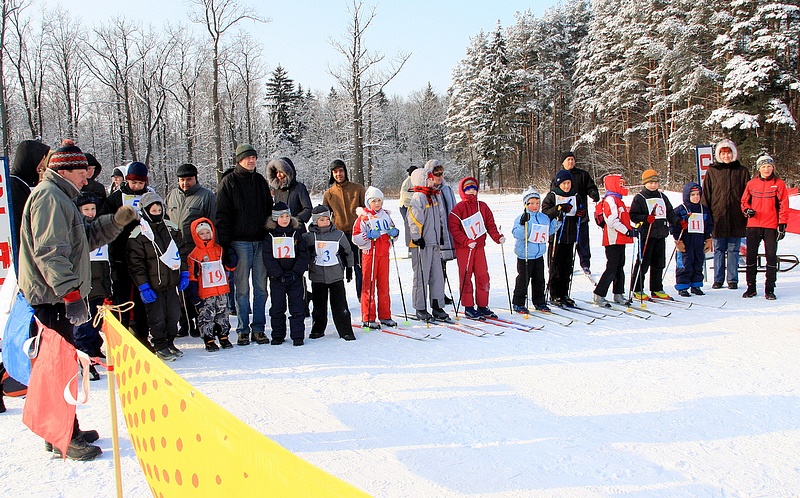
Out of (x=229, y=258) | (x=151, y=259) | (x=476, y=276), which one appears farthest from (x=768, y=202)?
(x=151, y=259)

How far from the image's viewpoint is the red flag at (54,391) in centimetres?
325

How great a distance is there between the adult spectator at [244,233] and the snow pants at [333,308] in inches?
24.4

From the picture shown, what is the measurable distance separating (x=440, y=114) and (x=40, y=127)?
51.1 m

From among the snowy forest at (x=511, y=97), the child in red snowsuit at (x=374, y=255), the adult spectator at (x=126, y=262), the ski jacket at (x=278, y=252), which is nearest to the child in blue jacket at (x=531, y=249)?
the child in red snowsuit at (x=374, y=255)

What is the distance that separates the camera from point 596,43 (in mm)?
39156

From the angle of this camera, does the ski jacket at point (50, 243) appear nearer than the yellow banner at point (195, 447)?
No

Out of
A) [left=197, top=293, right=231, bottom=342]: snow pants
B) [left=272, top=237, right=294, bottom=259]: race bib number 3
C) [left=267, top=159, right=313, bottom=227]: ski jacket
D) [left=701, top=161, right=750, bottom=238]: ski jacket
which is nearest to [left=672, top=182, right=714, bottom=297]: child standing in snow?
[left=701, top=161, right=750, bottom=238]: ski jacket

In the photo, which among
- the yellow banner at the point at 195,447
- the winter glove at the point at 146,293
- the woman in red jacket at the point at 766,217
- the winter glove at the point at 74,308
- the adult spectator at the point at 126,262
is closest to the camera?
the yellow banner at the point at 195,447

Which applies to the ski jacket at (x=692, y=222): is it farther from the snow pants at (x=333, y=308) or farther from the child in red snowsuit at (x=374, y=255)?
the snow pants at (x=333, y=308)

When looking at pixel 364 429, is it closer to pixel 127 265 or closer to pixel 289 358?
pixel 289 358

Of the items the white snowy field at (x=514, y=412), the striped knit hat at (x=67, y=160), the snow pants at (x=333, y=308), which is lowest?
the white snowy field at (x=514, y=412)

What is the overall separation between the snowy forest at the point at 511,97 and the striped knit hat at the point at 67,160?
2165 cm

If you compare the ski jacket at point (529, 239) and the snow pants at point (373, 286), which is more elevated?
the ski jacket at point (529, 239)

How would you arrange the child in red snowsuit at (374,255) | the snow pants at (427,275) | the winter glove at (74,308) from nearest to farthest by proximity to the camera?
the winter glove at (74,308) → the child in red snowsuit at (374,255) → the snow pants at (427,275)
